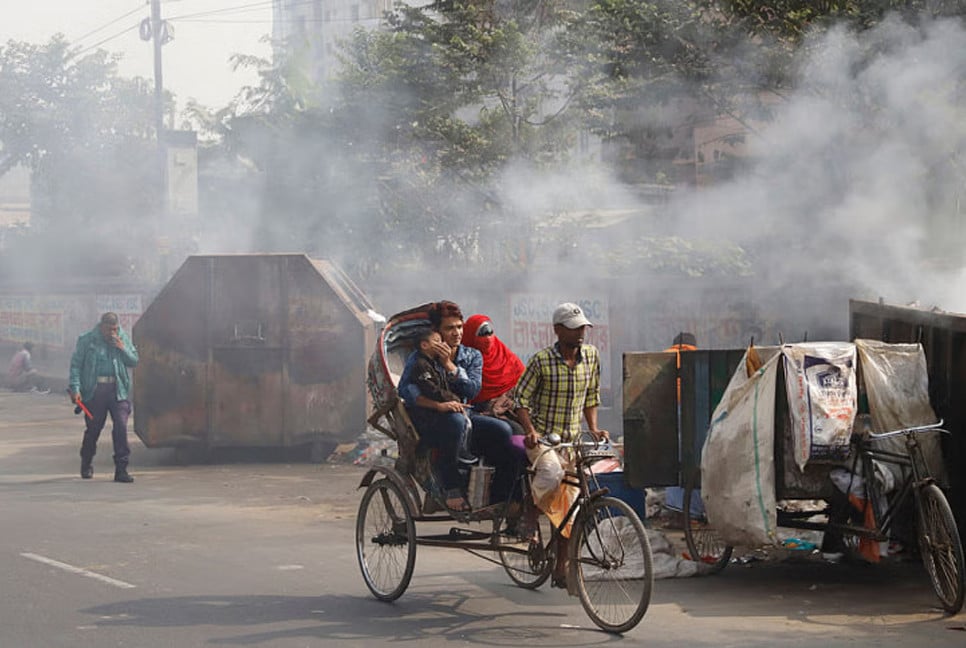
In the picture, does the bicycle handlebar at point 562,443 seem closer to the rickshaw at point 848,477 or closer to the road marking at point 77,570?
the rickshaw at point 848,477

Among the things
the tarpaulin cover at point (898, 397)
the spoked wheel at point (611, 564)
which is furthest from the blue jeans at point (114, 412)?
the tarpaulin cover at point (898, 397)

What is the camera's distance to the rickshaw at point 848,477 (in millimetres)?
6785

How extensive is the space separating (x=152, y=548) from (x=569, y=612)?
11.5 feet

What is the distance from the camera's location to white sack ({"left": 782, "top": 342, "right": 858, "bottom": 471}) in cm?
708

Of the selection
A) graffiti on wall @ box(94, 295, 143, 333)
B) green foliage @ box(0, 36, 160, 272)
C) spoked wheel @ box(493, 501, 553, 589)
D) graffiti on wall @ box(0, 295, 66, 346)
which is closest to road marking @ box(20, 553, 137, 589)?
spoked wheel @ box(493, 501, 553, 589)

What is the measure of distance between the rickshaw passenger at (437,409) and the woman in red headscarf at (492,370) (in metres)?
0.20

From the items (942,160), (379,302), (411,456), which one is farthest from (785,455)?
(379,302)

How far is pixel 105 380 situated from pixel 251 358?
81.9 inches

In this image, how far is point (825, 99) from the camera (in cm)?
1557

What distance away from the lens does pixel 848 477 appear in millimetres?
7273

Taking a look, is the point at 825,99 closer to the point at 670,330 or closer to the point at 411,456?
the point at 670,330

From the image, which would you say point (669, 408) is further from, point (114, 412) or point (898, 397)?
point (114, 412)

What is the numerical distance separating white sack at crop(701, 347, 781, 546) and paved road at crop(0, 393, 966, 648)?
0.43 m

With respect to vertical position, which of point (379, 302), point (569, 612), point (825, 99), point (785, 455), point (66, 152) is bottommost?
point (569, 612)
